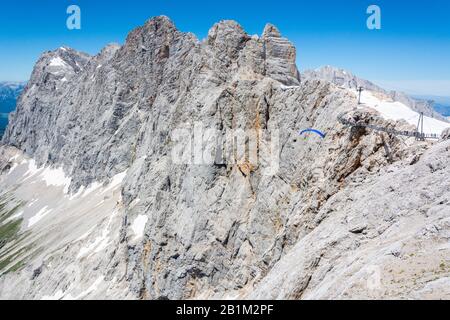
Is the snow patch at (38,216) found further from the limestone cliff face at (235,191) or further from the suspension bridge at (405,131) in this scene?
the suspension bridge at (405,131)

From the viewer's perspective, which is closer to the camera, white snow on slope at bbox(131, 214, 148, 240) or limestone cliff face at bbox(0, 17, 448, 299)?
limestone cliff face at bbox(0, 17, 448, 299)

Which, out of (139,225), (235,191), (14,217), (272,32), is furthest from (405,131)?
(14,217)

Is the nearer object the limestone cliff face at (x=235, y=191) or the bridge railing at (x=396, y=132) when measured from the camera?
the bridge railing at (x=396, y=132)

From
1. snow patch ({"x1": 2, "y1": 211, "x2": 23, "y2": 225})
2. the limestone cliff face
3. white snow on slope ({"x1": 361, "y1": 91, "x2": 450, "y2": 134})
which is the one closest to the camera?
the limestone cliff face

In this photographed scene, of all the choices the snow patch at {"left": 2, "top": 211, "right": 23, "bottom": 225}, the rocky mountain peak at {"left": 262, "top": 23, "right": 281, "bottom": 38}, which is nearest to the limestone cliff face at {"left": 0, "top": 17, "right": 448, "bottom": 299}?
the rocky mountain peak at {"left": 262, "top": 23, "right": 281, "bottom": 38}

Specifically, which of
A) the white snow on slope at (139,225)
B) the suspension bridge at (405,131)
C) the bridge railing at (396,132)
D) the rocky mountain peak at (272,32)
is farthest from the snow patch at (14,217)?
the suspension bridge at (405,131)

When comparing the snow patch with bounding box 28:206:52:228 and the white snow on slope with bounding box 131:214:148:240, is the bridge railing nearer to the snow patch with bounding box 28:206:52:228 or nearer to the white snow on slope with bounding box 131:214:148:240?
the white snow on slope with bounding box 131:214:148:240

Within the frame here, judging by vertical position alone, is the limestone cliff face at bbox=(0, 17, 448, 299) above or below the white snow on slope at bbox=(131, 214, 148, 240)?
above

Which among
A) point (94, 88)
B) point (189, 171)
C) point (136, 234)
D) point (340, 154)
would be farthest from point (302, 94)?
point (94, 88)

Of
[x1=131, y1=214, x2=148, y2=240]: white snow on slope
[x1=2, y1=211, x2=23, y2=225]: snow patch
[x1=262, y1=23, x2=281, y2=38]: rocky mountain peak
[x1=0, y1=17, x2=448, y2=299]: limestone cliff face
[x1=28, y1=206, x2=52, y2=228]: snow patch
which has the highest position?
[x1=262, y1=23, x2=281, y2=38]: rocky mountain peak
